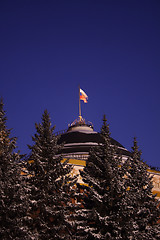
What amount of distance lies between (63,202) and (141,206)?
5.41m

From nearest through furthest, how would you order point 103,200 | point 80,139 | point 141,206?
point 103,200, point 141,206, point 80,139

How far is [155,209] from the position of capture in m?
23.0

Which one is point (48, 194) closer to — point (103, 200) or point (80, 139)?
point (103, 200)

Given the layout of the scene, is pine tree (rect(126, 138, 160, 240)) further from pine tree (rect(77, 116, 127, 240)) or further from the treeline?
pine tree (rect(77, 116, 127, 240))

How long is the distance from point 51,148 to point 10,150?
266 cm

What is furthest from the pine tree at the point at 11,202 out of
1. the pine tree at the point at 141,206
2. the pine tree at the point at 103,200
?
the pine tree at the point at 141,206

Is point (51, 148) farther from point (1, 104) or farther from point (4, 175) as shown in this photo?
point (1, 104)

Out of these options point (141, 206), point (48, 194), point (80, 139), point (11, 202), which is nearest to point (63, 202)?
point (48, 194)

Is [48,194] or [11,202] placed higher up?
[48,194]

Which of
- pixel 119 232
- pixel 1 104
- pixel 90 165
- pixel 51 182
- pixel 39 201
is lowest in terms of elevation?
pixel 119 232

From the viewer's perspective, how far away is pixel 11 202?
18.8 m

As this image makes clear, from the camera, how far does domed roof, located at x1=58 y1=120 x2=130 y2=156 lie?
38.1 metres

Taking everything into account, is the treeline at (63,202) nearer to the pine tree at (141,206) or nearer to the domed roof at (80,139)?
the pine tree at (141,206)

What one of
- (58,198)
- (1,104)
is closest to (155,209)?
(58,198)
